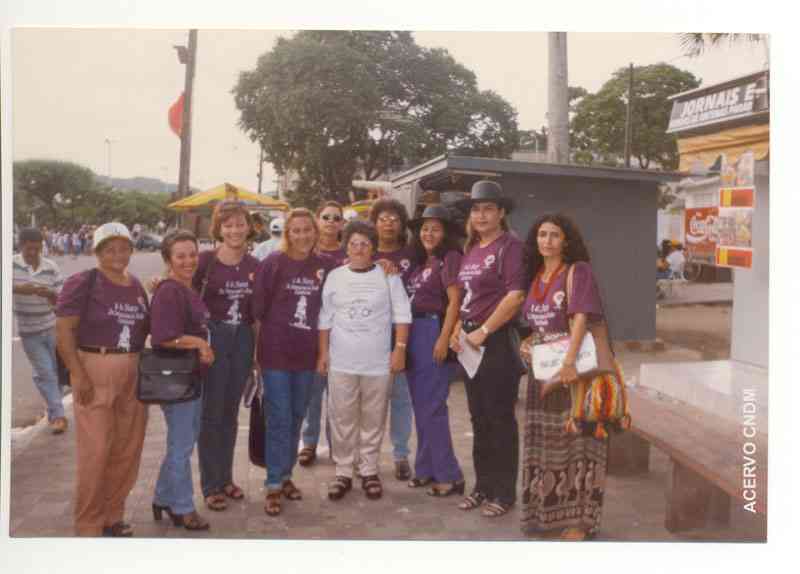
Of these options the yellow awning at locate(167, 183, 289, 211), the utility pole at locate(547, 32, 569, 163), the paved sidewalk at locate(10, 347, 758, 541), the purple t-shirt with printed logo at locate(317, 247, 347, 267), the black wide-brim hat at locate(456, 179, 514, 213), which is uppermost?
the utility pole at locate(547, 32, 569, 163)

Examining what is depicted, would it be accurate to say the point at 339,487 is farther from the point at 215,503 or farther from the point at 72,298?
the point at 72,298

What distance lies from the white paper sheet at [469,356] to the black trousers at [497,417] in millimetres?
23

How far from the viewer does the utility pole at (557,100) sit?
4.28 metres

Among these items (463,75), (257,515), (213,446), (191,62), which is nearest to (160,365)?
(213,446)

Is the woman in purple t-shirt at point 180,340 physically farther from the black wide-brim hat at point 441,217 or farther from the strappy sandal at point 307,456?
the black wide-brim hat at point 441,217

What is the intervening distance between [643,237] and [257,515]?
146 inches

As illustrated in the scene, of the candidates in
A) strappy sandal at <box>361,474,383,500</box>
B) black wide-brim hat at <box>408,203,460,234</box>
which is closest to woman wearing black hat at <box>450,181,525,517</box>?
black wide-brim hat at <box>408,203,460,234</box>

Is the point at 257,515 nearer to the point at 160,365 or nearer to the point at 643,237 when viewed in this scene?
the point at 160,365

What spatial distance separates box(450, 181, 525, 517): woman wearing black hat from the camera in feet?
12.5

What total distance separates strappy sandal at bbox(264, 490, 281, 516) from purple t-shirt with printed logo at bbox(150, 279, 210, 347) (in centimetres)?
99

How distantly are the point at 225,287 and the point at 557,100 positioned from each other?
2.48m

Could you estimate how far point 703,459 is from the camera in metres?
3.59

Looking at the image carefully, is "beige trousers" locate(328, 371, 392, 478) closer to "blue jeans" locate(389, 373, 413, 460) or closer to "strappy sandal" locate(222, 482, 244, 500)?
"blue jeans" locate(389, 373, 413, 460)

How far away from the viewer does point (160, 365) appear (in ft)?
11.7
